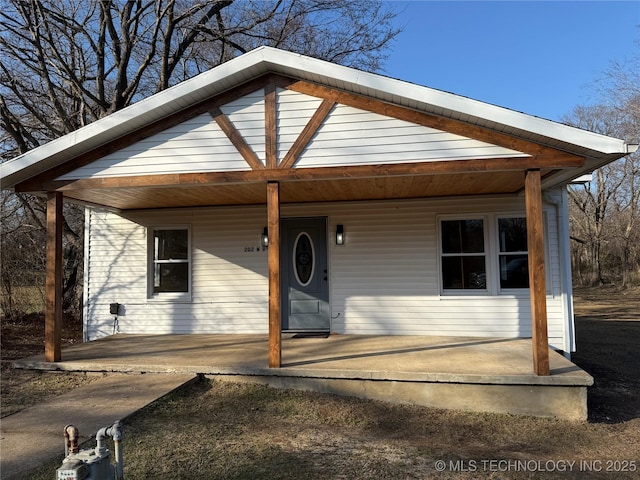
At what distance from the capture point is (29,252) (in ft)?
37.5

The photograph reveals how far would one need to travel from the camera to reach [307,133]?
5.47 metres

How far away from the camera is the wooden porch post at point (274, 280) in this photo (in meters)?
5.48

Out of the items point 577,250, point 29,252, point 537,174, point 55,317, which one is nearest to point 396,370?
point 537,174

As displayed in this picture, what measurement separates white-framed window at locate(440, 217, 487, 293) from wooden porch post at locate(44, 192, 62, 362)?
19.2 feet

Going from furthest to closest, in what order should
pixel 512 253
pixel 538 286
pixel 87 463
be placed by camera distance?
pixel 512 253 → pixel 538 286 → pixel 87 463

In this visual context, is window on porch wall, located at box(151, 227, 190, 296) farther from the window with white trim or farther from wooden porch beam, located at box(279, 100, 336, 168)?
the window with white trim

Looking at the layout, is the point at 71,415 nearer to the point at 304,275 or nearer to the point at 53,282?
the point at 53,282

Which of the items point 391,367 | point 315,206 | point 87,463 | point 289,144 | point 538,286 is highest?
point 289,144

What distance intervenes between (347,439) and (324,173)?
2.91 m

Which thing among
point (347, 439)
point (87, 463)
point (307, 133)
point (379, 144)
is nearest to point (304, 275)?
point (307, 133)

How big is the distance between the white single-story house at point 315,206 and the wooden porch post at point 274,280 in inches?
0.7

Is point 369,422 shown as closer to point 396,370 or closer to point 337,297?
point 396,370

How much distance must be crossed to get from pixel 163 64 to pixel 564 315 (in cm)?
1118

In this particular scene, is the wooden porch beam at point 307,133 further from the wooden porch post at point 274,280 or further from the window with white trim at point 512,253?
the window with white trim at point 512,253
